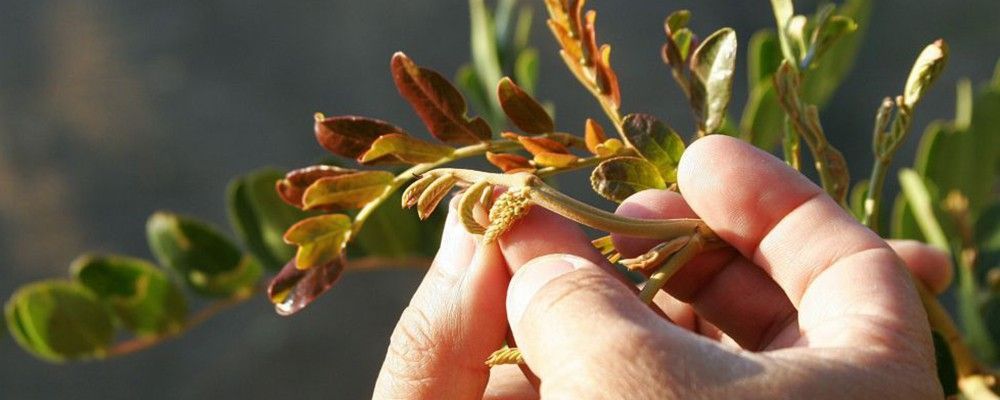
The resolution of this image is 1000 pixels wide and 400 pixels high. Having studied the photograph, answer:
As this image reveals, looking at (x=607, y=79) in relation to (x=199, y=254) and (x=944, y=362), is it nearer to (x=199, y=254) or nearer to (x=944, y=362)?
(x=944, y=362)

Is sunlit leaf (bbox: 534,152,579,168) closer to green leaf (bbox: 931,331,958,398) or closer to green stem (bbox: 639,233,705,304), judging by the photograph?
green stem (bbox: 639,233,705,304)

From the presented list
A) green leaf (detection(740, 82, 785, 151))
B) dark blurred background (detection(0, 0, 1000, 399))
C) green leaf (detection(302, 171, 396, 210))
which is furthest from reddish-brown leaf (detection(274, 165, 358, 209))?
dark blurred background (detection(0, 0, 1000, 399))

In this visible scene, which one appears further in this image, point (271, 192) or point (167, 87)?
point (167, 87)

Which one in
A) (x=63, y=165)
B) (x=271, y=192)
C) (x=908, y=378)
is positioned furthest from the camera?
(x=63, y=165)

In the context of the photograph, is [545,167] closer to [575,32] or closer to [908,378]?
[575,32]

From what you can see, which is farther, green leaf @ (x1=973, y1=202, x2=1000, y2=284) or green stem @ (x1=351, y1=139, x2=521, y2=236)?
green leaf @ (x1=973, y1=202, x2=1000, y2=284)

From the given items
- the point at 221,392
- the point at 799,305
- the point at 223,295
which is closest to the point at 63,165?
the point at 221,392

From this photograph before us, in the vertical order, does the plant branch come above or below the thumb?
below
